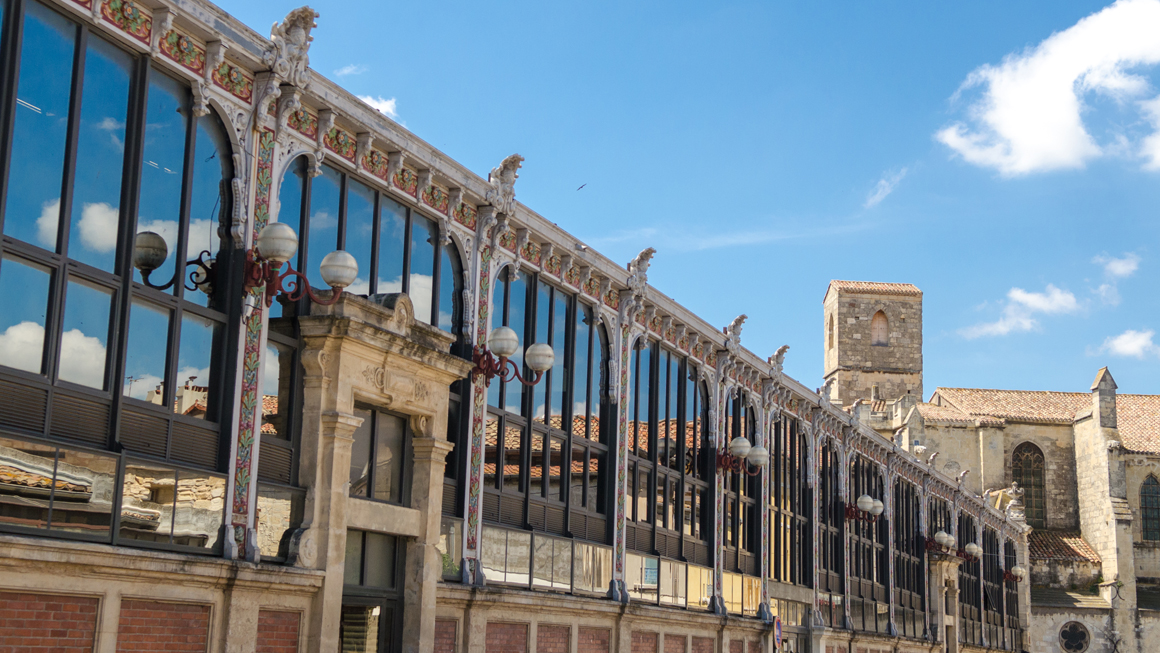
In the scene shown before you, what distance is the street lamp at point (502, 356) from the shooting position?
19.2 meters

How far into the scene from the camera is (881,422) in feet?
287

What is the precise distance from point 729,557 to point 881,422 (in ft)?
192

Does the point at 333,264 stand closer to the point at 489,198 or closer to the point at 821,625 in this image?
the point at 489,198

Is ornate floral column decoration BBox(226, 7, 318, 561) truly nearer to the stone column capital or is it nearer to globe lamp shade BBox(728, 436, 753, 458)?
the stone column capital

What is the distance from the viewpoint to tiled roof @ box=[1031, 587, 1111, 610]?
257 ft

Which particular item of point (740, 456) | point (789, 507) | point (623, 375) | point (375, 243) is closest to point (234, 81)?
point (375, 243)

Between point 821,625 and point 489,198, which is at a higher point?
point 489,198

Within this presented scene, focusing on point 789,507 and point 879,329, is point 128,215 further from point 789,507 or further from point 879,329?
point 879,329

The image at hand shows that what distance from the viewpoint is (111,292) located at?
1373 cm

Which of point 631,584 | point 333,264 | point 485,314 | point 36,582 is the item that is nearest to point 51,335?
point 36,582

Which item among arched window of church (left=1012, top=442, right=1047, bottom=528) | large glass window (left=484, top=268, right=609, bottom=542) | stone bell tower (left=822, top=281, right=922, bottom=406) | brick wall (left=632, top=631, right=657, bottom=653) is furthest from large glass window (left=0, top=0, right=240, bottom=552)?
stone bell tower (left=822, top=281, right=922, bottom=406)

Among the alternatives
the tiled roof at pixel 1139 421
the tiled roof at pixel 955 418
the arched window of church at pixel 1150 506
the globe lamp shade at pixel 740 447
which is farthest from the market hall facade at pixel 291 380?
the tiled roof at pixel 1139 421

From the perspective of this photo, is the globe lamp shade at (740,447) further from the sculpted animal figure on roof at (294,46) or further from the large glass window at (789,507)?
the sculpted animal figure on roof at (294,46)

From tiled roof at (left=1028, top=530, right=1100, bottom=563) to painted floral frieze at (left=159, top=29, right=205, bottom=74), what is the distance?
77364 millimetres
